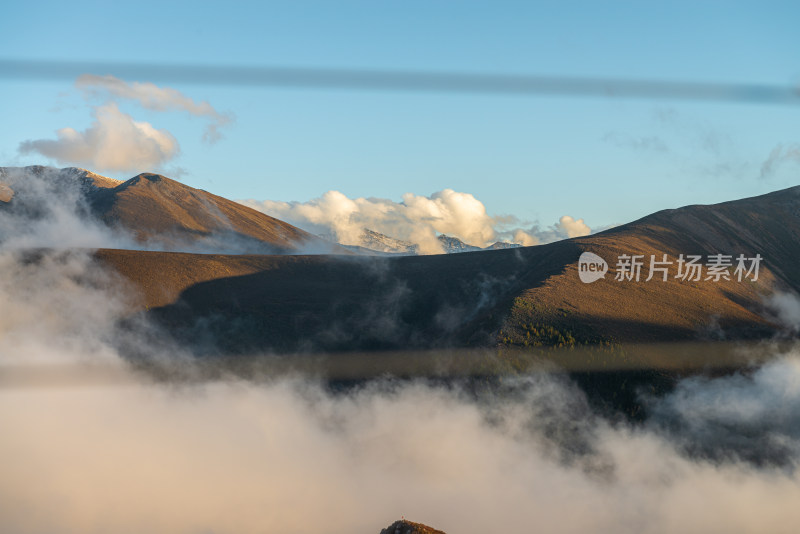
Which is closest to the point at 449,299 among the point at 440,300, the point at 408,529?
the point at 440,300

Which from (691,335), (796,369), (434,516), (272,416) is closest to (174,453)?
(272,416)

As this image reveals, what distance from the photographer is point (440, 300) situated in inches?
6127

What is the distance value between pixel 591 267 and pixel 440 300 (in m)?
36.2

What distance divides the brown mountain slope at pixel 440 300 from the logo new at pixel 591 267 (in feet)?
5.61

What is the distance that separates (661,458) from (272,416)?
78.8 meters

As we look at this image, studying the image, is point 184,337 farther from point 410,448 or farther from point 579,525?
point 579,525

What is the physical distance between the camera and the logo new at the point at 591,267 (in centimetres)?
14512

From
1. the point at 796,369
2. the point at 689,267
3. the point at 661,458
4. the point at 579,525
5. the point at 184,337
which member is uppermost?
the point at 689,267

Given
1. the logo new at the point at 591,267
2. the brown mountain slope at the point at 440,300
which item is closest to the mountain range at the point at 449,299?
the brown mountain slope at the point at 440,300

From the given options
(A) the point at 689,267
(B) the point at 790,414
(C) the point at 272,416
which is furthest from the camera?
(A) the point at 689,267

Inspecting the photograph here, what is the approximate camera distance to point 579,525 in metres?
111

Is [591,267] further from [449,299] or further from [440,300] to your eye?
[440,300]

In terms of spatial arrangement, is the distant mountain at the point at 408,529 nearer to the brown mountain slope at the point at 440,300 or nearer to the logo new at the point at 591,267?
the brown mountain slope at the point at 440,300

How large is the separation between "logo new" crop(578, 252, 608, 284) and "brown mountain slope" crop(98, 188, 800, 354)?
1.71 meters
